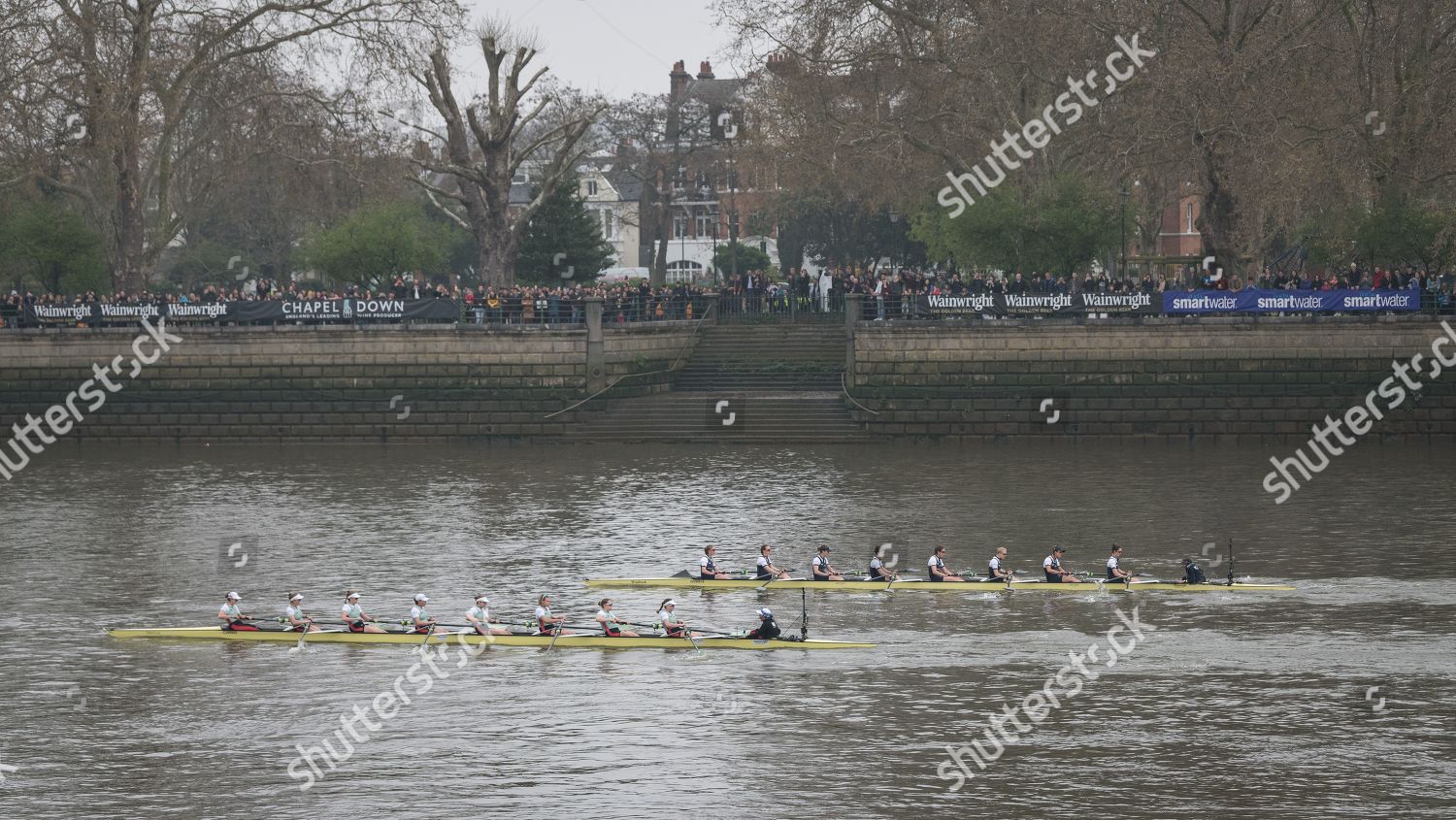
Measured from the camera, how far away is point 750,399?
51.9 metres

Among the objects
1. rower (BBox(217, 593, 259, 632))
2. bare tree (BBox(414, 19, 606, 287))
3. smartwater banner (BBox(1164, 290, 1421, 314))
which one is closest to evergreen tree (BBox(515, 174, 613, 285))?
bare tree (BBox(414, 19, 606, 287))

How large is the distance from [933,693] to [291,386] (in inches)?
1333

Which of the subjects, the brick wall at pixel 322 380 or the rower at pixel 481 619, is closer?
the rower at pixel 481 619

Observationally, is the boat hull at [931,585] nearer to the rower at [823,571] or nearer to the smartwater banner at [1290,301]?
the rower at [823,571]

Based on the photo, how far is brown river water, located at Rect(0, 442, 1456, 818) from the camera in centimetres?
2008

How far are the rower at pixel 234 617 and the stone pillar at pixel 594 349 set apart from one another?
24707mm

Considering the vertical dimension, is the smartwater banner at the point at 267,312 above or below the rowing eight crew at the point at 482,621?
above

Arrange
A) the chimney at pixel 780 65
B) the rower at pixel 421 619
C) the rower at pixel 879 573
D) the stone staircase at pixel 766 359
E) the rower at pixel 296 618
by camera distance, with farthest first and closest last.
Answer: the chimney at pixel 780 65, the stone staircase at pixel 766 359, the rower at pixel 879 573, the rower at pixel 296 618, the rower at pixel 421 619

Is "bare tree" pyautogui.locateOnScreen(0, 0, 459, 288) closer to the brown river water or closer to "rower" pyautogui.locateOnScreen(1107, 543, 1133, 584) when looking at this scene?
the brown river water

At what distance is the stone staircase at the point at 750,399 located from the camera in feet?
167

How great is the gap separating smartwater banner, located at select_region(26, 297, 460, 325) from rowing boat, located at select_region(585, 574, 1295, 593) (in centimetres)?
2290

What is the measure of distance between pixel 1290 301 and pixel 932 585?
23.4 metres

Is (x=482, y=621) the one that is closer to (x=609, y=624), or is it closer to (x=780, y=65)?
(x=609, y=624)

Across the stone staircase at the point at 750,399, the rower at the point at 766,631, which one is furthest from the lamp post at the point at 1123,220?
the rower at the point at 766,631
